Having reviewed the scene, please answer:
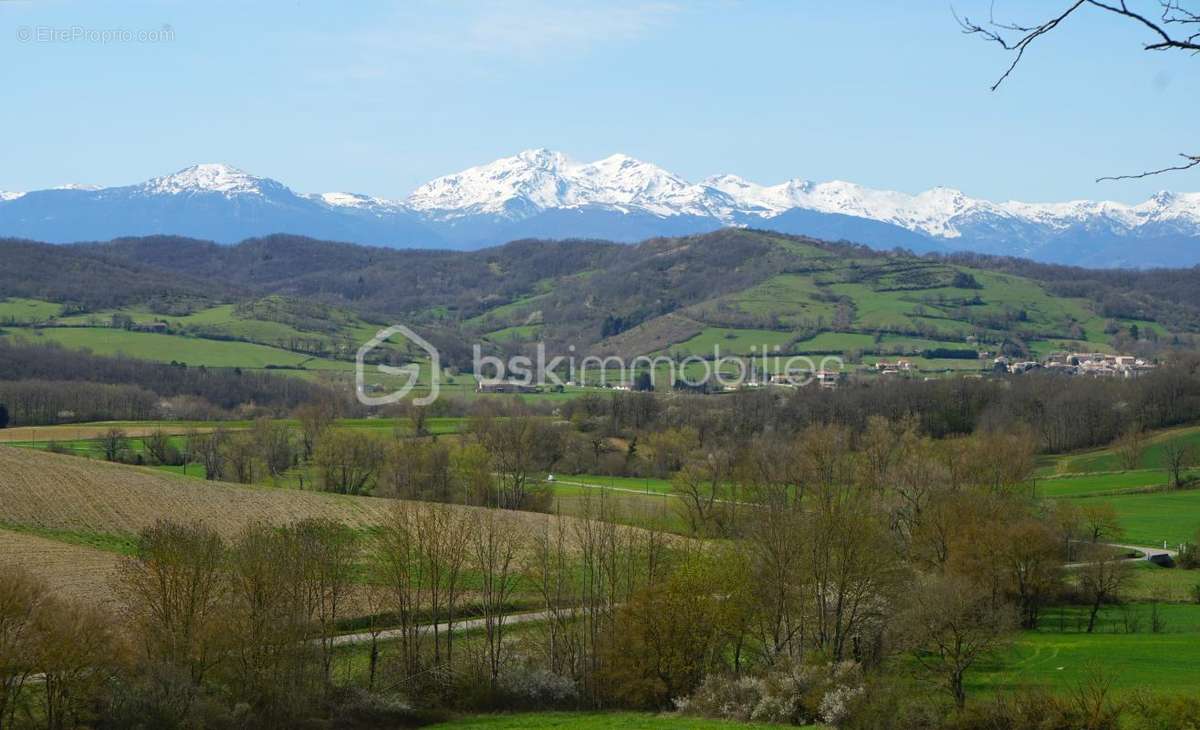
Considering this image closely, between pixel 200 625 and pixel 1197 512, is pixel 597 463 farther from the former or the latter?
pixel 200 625

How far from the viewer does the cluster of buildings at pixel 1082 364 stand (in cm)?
13736

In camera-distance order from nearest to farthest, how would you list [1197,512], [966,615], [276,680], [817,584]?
[276,680] → [966,615] → [817,584] → [1197,512]

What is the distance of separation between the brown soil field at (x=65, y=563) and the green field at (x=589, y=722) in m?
12.5

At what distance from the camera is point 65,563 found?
40844mm

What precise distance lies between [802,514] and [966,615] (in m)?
8.27

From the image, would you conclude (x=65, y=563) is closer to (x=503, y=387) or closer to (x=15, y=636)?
(x=15, y=636)

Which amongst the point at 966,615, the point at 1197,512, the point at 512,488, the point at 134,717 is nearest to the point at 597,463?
the point at 512,488

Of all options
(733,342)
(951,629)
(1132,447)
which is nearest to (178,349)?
(733,342)

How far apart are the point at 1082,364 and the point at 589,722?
13715 centimetres

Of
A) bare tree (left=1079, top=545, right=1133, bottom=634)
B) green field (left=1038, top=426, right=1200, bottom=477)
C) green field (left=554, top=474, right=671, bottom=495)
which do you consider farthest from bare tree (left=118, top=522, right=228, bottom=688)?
green field (left=1038, top=426, right=1200, bottom=477)

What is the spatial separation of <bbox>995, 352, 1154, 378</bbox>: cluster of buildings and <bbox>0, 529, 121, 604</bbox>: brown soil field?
11544cm

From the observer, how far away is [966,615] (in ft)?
112

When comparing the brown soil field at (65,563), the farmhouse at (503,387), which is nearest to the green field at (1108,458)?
the brown soil field at (65,563)

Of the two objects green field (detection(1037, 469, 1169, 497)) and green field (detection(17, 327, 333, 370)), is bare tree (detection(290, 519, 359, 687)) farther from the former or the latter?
green field (detection(17, 327, 333, 370))
